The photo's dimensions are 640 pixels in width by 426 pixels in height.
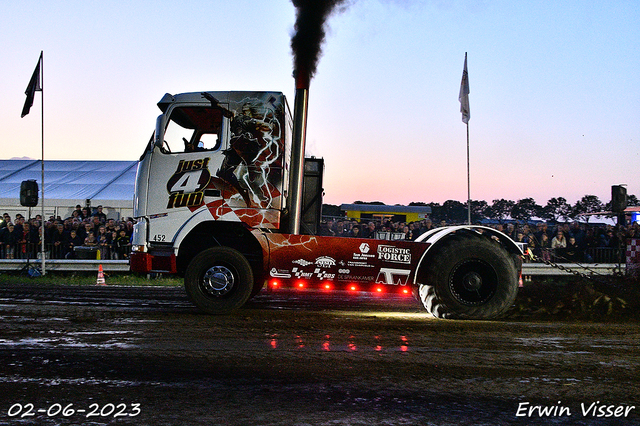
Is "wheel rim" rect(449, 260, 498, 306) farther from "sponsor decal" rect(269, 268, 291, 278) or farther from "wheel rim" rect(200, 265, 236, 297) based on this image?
"wheel rim" rect(200, 265, 236, 297)

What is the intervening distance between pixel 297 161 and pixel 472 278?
2859 millimetres

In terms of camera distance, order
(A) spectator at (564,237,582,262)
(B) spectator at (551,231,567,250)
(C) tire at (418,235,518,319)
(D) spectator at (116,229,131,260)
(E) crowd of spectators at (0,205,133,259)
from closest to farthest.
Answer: (C) tire at (418,235,518,319)
(B) spectator at (551,231,567,250)
(A) spectator at (564,237,582,262)
(D) spectator at (116,229,131,260)
(E) crowd of spectators at (0,205,133,259)

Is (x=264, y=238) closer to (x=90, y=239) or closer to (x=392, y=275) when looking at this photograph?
(x=392, y=275)

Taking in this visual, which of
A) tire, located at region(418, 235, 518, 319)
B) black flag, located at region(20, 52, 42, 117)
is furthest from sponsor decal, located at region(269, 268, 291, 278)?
black flag, located at region(20, 52, 42, 117)

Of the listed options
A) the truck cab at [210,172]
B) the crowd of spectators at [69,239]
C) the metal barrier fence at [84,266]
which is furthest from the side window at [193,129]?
the crowd of spectators at [69,239]

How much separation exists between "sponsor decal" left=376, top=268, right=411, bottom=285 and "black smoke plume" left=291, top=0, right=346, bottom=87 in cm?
311

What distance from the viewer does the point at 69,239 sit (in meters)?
16.7

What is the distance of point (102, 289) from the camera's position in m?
12.4

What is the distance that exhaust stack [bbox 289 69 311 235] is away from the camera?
829cm

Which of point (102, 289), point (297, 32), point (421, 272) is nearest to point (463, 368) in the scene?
point (421, 272)

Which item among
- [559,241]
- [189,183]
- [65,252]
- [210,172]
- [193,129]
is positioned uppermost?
[193,129]

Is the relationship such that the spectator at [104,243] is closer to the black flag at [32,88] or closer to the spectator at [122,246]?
the spectator at [122,246]

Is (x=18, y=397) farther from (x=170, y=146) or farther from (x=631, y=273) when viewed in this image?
(x=631, y=273)

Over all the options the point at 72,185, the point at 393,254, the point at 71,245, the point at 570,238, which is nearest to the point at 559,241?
the point at 570,238
